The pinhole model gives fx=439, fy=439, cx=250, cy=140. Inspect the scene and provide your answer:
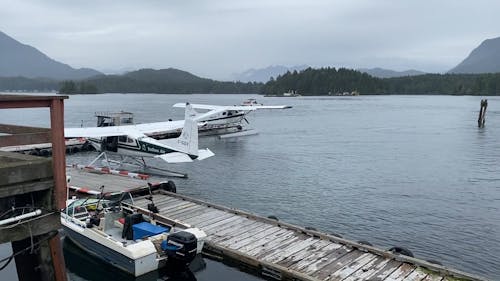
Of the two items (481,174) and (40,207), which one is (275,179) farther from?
(40,207)

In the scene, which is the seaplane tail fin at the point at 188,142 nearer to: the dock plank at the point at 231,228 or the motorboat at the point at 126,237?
the motorboat at the point at 126,237

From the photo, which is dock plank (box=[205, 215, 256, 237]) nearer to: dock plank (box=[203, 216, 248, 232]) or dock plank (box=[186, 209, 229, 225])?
dock plank (box=[203, 216, 248, 232])

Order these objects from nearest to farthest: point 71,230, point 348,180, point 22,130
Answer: point 22,130 → point 71,230 → point 348,180

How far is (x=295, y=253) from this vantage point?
1078cm

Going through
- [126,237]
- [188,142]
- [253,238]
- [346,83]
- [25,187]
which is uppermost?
[346,83]

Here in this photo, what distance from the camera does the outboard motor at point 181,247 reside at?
33.7ft

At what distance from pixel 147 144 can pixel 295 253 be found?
521 inches

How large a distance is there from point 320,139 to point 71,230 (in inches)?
1257

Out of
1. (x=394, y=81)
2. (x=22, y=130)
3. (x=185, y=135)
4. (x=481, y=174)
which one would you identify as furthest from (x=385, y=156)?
(x=394, y=81)

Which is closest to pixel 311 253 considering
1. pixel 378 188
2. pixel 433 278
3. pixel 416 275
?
pixel 416 275

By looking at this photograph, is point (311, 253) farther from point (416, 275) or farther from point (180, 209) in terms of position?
point (180, 209)

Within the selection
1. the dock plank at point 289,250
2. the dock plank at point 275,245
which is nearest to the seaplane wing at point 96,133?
the dock plank at point 275,245

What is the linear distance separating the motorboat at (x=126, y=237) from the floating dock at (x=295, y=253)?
647mm

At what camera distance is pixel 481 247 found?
47.1 feet
